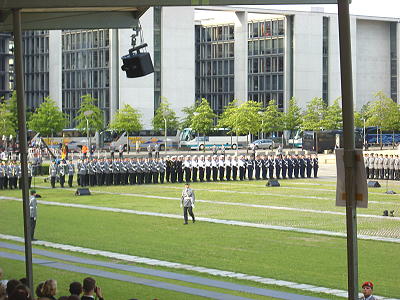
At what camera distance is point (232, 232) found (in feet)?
89.7

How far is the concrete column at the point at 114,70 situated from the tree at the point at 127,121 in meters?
7.05

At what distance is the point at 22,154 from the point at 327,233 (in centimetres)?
1539

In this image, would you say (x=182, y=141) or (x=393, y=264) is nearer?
(x=393, y=264)

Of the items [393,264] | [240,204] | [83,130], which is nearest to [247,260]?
[393,264]

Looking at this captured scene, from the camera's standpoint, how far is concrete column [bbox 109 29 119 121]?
327ft

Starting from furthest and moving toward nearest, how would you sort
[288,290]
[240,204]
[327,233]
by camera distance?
[240,204] < [327,233] < [288,290]

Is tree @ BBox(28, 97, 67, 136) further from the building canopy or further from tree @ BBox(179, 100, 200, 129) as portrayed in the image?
the building canopy

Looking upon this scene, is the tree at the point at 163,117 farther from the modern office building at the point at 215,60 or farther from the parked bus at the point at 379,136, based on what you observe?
the parked bus at the point at 379,136

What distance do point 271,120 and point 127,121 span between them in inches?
689

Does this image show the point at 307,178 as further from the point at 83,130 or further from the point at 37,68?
the point at 37,68

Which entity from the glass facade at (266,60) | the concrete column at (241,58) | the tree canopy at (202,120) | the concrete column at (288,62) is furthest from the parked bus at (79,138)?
the glass facade at (266,60)

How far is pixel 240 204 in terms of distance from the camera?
3706cm

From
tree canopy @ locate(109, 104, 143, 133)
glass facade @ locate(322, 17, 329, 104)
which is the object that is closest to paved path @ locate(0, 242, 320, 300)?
tree canopy @ locate(109, 104, 143, 133)

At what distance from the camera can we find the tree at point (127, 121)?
93444 mm
